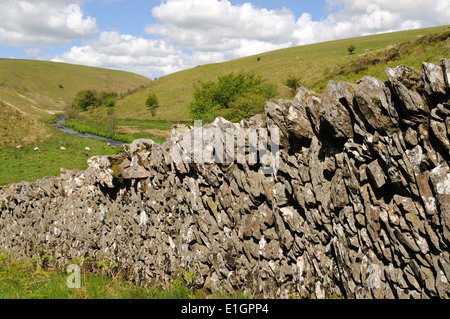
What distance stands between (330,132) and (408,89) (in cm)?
123

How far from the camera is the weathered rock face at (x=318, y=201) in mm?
3326

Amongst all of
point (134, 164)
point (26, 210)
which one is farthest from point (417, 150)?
point (26, 210)

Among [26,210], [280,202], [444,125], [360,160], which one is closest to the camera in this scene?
[444,125]

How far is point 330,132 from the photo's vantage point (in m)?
4.45

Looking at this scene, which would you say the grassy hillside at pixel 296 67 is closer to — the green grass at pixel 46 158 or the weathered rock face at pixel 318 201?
the weathered rock face at pixel 318 201

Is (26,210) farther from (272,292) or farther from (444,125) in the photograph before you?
(444,125)

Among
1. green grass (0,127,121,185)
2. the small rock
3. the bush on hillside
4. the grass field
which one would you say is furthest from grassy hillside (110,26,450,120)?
green grass (0,127,121,185)

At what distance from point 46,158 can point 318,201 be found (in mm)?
44297

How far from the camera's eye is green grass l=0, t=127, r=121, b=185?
3300 cm

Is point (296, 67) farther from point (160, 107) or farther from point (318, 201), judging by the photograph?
point (318, 201)

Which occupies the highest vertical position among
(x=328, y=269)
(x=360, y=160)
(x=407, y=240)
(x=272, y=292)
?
(x=360, y=160)

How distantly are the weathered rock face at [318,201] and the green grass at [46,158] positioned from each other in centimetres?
2853

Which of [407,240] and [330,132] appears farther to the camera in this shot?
[330,132]

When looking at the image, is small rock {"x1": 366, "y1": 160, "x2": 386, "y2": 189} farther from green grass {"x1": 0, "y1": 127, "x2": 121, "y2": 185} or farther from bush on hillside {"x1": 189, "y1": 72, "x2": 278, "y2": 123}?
bush on hillside {"x1": 189, "y1": 72, "x2": 278, "y2": 123}
